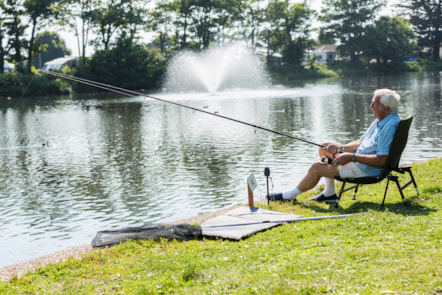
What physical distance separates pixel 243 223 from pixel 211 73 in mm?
63437

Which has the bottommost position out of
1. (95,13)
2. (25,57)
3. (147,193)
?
(147,193)

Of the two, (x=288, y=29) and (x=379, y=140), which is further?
(x=288, y=29)

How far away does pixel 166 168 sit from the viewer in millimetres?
15312

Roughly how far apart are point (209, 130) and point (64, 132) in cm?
709

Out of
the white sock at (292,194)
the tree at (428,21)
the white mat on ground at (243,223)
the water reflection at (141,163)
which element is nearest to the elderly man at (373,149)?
the white sock at (292,194)

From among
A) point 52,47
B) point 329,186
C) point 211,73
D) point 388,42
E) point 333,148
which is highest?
point 52,47

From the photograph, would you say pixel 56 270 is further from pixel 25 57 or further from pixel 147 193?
pixel 25 57

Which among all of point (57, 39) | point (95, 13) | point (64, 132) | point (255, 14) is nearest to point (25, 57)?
point (95, 13)

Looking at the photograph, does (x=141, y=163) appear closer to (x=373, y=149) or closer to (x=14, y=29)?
(x=373, y=149)

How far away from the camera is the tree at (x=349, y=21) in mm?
97438

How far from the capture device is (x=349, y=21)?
98.4 metres

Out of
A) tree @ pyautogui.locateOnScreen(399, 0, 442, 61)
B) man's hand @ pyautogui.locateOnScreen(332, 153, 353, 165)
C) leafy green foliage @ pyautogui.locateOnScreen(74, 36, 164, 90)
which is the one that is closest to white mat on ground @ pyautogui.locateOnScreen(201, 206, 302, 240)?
man's hand @ pyautogui.locateOnScreen(332, 153, 353, 165)

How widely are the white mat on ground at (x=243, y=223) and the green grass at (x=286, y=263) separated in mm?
165

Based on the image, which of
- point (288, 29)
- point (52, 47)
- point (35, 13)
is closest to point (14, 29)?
point (35, 13)
